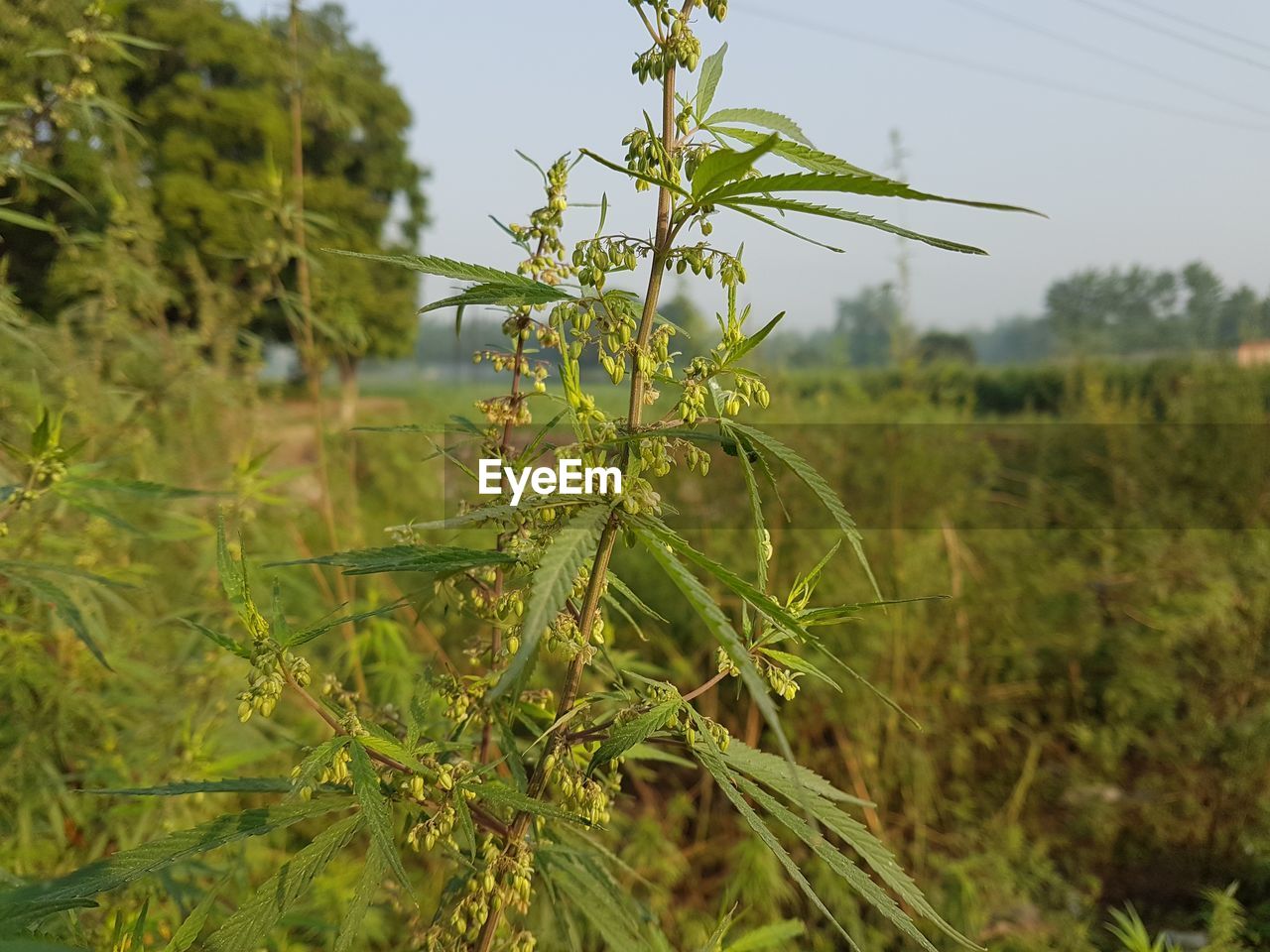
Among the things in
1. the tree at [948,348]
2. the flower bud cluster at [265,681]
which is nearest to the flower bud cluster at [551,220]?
the flower bud cluster at [265,681]

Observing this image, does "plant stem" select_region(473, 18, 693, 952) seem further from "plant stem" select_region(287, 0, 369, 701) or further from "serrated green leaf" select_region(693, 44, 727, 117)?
"plant stem" select_region(287, 0, 369, 701)

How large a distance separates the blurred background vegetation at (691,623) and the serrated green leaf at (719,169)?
0.40 metres

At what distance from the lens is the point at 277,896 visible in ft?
1.98

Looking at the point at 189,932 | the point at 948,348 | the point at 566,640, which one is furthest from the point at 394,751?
the point at 948,348

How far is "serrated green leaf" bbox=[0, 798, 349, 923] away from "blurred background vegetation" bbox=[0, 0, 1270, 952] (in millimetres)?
192

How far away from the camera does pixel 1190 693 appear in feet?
8.25

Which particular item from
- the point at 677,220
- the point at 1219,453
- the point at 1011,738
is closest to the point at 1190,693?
the point at 1011,738

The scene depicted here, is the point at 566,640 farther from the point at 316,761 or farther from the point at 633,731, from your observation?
the point at 316,761

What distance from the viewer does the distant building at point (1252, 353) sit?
4.89 m

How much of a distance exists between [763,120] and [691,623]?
2667 millimetres

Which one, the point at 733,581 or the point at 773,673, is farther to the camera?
the point at 773,673

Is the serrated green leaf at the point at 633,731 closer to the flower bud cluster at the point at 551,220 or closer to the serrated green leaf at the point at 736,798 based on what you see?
the serrated green leaf at the point at 736,798

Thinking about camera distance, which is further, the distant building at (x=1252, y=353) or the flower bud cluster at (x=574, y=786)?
the distant building at (x=1252, y=353)

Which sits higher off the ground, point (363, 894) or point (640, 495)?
point (640, 495)
